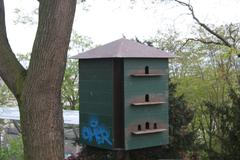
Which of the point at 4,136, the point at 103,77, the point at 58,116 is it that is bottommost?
the point at 4,136

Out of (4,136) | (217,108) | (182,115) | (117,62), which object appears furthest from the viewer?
(4,136)

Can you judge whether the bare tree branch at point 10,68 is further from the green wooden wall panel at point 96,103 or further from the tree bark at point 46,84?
the green wooden wall panel at point 96,103

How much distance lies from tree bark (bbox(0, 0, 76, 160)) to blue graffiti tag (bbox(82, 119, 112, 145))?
2.01 meters

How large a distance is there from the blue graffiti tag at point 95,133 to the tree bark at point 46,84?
2.01m

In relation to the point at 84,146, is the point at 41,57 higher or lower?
higher

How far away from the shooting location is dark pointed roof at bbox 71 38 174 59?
16.5 feet

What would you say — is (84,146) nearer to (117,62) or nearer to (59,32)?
(117,62)

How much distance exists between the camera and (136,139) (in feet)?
17.0

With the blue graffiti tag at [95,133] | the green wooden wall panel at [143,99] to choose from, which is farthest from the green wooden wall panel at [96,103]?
the green wooden wall panel at [143,99]

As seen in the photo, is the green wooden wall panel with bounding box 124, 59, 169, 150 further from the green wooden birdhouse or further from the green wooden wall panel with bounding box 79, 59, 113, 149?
the green wooden wall panel with bounding box 79, 59, 113, 149

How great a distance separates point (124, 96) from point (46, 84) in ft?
6.59

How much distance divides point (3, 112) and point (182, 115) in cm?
533

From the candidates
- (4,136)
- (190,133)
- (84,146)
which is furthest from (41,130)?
(4,136)

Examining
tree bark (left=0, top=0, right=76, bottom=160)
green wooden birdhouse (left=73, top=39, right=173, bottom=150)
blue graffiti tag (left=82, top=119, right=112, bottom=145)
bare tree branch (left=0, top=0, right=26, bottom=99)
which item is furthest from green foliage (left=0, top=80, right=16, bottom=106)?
tree bark (left=0, top=0, right=76, bottom=160)
